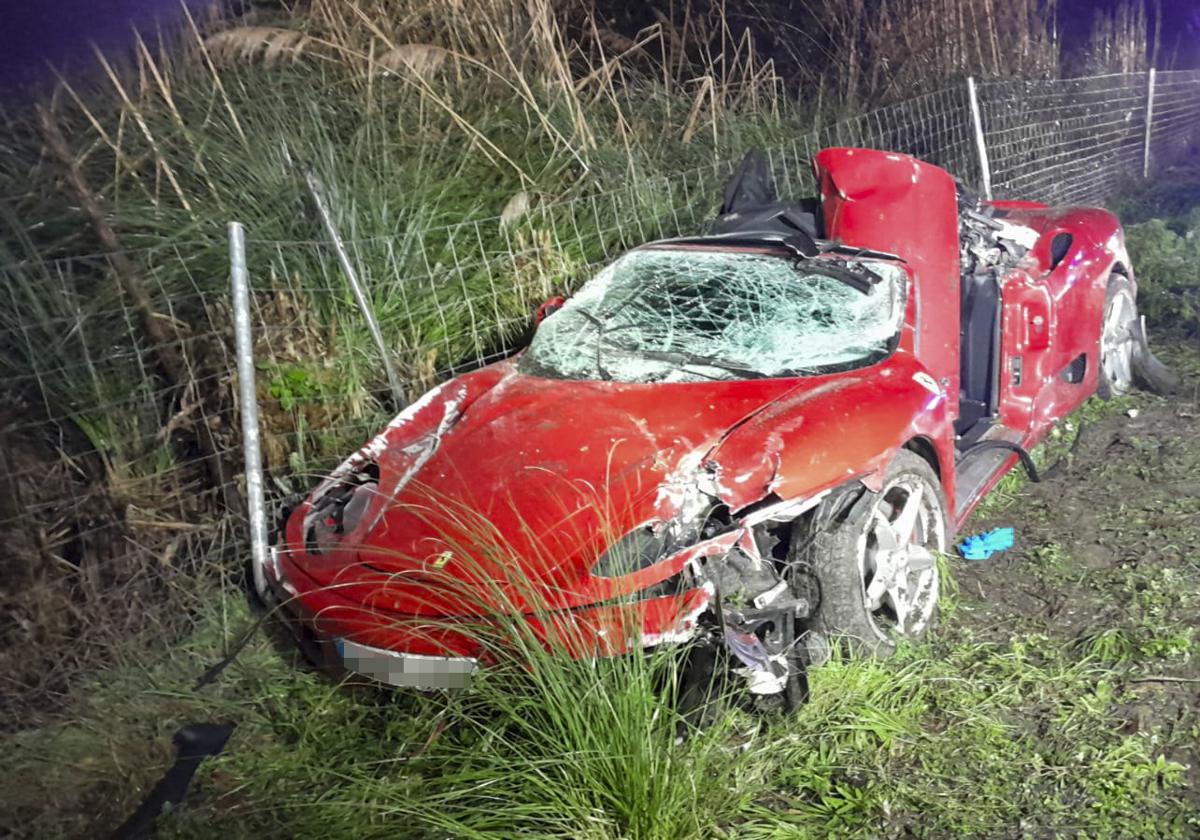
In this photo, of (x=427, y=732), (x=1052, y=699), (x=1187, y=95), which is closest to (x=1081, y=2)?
(x=1187, y=95)

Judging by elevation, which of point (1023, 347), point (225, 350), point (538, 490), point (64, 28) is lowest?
point (1023, 347)

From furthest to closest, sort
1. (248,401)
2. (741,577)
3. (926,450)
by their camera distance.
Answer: (248,401) → (926,450) → (741,577)

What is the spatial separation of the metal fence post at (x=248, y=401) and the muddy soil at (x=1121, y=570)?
2.61 metres

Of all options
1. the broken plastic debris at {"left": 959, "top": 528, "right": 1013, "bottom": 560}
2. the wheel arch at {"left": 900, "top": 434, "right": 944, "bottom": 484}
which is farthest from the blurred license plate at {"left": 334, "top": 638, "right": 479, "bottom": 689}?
the broken plastic debris at {"left": 959, "top": 528, "right": 1013, "bottom": 560}

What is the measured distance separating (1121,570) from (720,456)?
6.01ft

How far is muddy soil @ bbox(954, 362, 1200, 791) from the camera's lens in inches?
124

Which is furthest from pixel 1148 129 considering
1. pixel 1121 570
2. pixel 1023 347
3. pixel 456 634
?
pixel 456 634

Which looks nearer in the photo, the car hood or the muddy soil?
the car hood

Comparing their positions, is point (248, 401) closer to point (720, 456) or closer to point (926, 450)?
point (720, 456)

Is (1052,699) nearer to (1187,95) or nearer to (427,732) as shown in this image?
(427,732)

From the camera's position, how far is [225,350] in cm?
442

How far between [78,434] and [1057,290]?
14.0 ft

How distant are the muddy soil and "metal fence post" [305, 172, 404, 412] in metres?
2.56

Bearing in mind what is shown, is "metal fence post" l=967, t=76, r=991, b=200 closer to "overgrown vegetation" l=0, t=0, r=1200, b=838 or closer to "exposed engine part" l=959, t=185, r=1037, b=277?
"overgrown vegetation" l=0, t=0, r=1200, b=838
